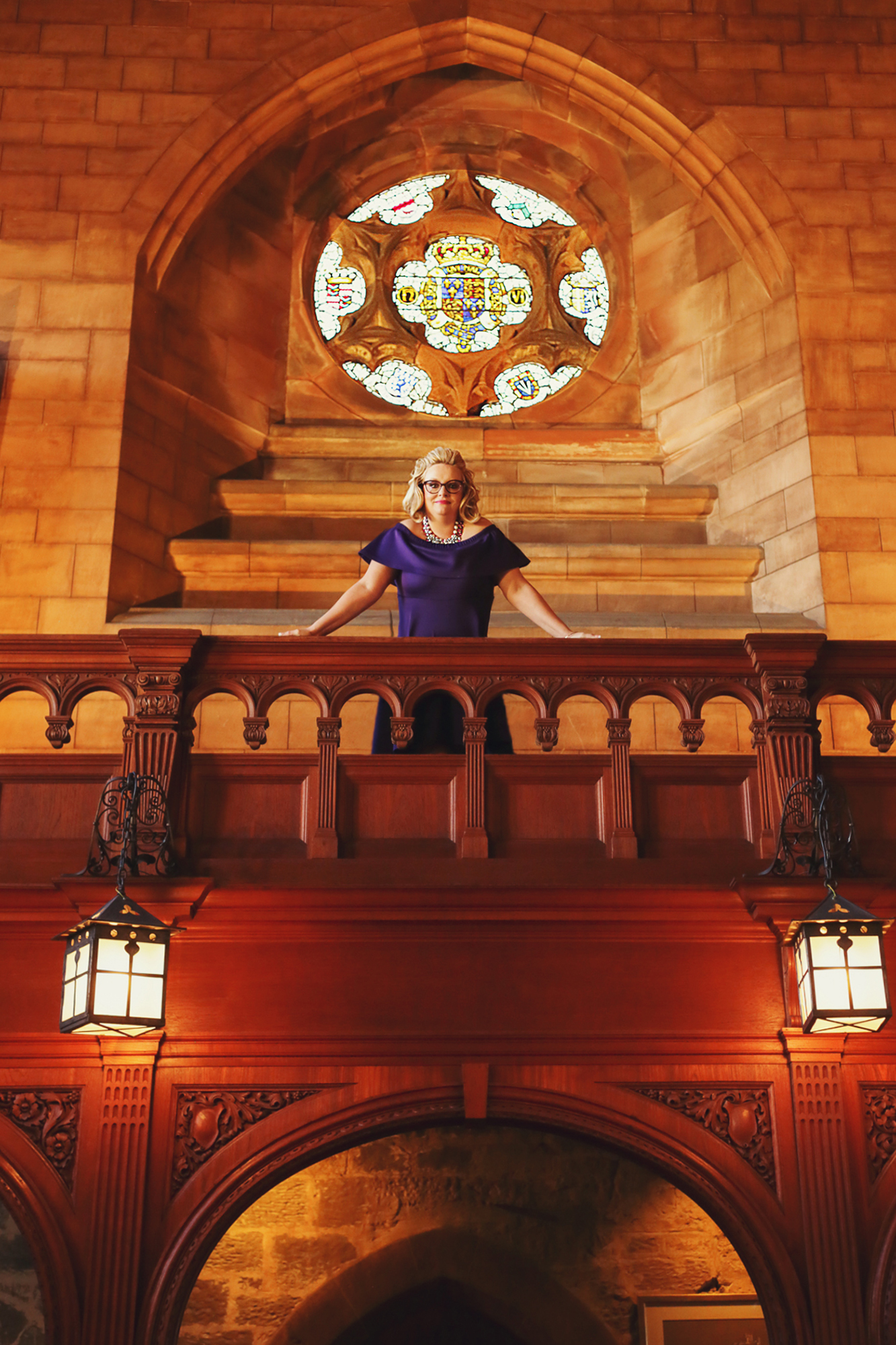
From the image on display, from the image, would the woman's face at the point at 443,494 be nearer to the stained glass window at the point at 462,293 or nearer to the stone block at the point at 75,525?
the stone block at the point at 75,525

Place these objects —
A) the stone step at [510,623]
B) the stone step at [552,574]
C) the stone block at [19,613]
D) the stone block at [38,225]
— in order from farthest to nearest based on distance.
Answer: the stone block at [38,225]
the stone step at [552,574]
the stone step at [510,623]
the stone block at [19,613]

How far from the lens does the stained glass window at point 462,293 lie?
9.78m

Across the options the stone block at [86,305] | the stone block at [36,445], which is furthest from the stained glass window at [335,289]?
the stone block at [36,445]

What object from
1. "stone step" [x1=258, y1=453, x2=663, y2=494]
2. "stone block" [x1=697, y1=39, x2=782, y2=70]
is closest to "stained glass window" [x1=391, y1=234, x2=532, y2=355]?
"stone step" [x1=258, y1=453, x2=663, y2=494]

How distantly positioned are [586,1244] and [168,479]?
4494 mm

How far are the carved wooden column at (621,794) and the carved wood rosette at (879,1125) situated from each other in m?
0.97

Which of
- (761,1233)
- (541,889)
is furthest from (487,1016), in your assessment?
(761,1233)

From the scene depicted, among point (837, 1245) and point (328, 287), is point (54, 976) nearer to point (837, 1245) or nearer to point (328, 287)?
point (837, 1245)

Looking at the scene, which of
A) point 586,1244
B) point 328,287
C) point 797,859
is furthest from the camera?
point 328,287

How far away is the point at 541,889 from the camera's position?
4.66 meters

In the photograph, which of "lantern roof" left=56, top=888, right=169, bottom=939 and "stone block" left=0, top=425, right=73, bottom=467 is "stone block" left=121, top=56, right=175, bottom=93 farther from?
"lantern roof" left=56, top=888, right=169, bottom=939

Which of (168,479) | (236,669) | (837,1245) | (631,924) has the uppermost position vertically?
(168,479)

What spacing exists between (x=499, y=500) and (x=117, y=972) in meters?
5.20

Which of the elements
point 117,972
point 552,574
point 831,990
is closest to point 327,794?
point 117,972
